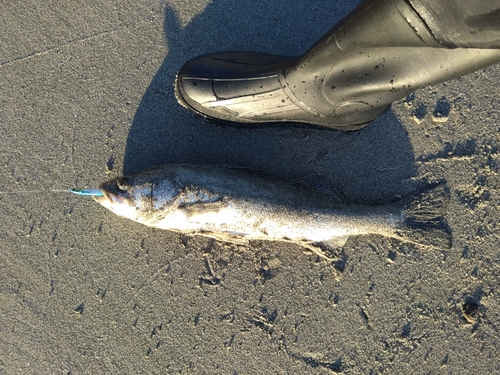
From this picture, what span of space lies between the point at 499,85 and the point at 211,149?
103 inches

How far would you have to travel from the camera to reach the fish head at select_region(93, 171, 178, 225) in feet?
9.11

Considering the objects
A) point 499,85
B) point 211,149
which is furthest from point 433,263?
point 211,149

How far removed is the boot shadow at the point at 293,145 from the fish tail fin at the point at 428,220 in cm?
17

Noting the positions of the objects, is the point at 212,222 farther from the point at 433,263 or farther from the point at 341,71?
the point at 433,263

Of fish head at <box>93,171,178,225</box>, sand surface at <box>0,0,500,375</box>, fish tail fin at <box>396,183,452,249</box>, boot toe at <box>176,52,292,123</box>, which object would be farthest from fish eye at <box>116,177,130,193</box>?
fish tail fin at <box>396,183,452,249</box>

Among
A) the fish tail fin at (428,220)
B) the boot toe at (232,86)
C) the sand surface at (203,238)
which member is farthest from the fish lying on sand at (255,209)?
the boot toe at (232,86)

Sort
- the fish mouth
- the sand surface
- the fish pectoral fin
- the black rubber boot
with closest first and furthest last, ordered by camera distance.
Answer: the black rubber boot < the fish mouth < the fish pectoral fin < the sand surface

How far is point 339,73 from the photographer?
95.7 inches

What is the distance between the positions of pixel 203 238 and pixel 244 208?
586mm

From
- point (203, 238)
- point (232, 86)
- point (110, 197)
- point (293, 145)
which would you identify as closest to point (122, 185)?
point (110, 197)

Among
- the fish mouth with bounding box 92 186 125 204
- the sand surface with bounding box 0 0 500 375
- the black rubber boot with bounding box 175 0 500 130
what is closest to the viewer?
the black rubber boot with bounding box 175 0 500 130

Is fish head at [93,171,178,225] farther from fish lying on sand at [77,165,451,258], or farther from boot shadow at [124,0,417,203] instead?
boot shadow at [124,0,417,203]

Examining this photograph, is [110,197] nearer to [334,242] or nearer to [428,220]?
[334,242]

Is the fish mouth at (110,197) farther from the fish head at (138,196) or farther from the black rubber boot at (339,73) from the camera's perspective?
the black rubber boot at (339,73)
